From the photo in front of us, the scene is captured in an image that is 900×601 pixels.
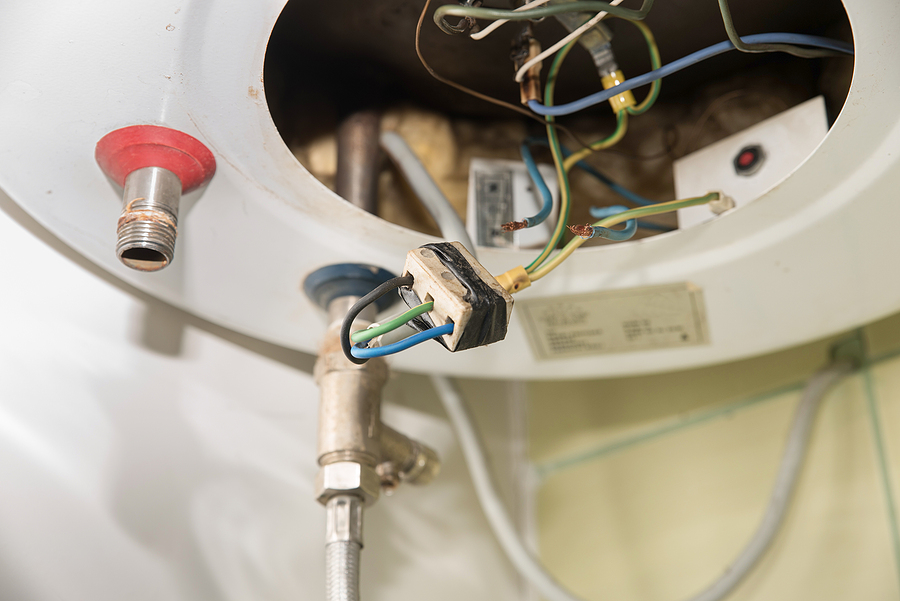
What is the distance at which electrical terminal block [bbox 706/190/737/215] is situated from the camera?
55cm

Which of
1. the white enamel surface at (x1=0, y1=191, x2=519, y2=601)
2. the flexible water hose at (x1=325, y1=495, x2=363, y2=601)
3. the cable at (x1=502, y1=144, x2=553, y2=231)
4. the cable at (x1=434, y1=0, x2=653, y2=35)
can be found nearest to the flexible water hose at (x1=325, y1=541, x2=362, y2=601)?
the flexible water hose at (x1=325, y1=495, x2=363, y2=601)

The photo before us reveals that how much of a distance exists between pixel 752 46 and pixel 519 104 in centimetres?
27

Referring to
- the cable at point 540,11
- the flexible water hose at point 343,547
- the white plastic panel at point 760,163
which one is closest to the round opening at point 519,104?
the white plastic panel at point 760,163

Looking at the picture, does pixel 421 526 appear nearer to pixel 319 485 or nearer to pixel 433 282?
pixel 319 485

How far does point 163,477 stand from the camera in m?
0.65

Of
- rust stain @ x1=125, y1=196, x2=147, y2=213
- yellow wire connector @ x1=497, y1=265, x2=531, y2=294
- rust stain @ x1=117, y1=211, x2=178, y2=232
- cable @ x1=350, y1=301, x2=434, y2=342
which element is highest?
rust stain @ x1=125, y1=196, x2=147, y2=213

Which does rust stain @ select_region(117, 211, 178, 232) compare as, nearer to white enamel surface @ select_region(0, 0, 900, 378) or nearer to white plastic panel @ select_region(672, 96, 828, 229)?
white enamel surface @ select_region(0, 0, 900, 378)

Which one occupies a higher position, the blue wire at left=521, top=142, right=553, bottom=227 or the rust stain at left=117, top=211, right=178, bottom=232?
the blue wire at left=521, top=142, right=553, bottom=227

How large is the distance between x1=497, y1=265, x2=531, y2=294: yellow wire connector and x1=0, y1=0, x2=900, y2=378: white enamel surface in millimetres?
107

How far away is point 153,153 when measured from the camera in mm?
483

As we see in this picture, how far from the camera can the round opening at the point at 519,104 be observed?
61cm

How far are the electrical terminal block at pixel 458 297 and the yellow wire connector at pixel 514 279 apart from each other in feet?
0.10

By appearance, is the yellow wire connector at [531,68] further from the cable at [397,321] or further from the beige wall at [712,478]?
the beige wall at [712,478]

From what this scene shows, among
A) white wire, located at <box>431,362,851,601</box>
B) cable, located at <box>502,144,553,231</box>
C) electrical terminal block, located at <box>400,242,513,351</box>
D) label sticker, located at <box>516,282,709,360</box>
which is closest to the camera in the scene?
electrical terminal block, located at <box>400,242,513,351</box>
